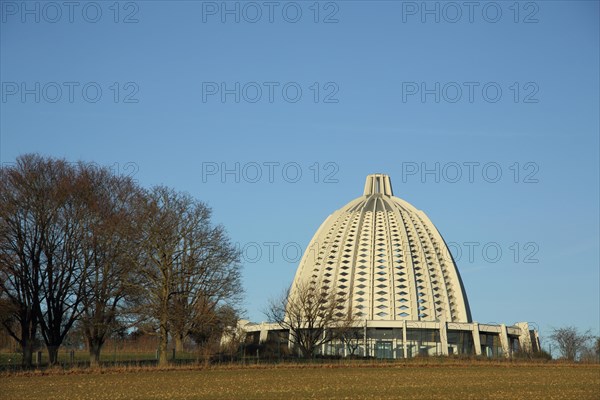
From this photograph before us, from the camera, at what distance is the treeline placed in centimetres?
4156

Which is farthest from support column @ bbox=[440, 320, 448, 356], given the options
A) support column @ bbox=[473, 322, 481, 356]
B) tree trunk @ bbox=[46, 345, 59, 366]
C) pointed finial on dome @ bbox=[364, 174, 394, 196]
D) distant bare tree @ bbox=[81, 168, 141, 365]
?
tree trunk @ bbox=[46, 345, 59, 366]

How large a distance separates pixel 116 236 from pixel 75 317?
482 centimetres

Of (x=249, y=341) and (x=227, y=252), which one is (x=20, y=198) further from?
(x=249, y=341)

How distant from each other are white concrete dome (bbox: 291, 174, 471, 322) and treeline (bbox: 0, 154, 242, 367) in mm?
42482

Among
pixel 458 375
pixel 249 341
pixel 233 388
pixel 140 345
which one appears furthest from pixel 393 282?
pixel 233 388

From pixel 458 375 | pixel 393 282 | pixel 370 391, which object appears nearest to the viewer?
pixel 370 391

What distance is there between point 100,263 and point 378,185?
195 ft

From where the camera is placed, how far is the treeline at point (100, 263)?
41562mm

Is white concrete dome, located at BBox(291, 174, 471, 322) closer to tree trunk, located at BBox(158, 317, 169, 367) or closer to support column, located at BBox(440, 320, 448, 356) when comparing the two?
support column, located at BBox(440, 320, 448, 356)

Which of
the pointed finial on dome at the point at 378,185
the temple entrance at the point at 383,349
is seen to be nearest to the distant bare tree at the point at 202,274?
the temple entrance at the point at 383,349

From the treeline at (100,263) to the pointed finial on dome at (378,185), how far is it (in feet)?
187

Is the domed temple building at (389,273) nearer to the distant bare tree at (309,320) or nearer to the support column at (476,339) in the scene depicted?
the support column at (476,339)

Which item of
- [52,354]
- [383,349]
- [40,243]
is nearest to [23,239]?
[40,243]

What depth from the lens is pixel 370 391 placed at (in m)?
23.8
